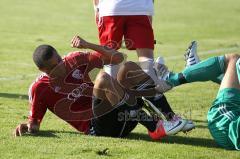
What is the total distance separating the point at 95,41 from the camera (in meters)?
17.8

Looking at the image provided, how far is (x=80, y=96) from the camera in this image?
7.58m

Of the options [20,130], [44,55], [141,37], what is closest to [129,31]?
[141,37]

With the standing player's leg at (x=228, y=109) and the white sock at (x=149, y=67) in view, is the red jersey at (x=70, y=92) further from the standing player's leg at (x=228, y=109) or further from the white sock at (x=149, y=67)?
the standing player's leg at (x=228, y=109)

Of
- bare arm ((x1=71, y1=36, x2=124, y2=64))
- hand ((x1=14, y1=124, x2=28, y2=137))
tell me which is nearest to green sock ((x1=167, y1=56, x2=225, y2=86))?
bare arm ((x1=71, y1=36, x2=124, y2=64))

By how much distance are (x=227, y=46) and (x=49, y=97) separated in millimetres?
10749

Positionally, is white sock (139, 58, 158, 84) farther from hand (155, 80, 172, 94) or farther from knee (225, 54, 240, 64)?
knee (225, 54, 240, 64)

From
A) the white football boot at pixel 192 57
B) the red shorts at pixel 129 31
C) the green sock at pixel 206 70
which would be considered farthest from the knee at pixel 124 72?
the red shorts at pixel 129 31

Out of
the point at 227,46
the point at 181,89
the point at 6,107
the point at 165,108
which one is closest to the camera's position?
the point at 165,108

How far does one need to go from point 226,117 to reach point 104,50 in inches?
56.4

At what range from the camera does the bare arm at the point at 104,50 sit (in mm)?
7148

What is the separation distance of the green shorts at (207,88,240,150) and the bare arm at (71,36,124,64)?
1.21m

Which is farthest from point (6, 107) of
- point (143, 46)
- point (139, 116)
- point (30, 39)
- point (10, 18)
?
point (10, 18)

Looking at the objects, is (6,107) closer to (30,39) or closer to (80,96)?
(80,96)

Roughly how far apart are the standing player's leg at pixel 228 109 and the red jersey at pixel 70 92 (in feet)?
4.39
